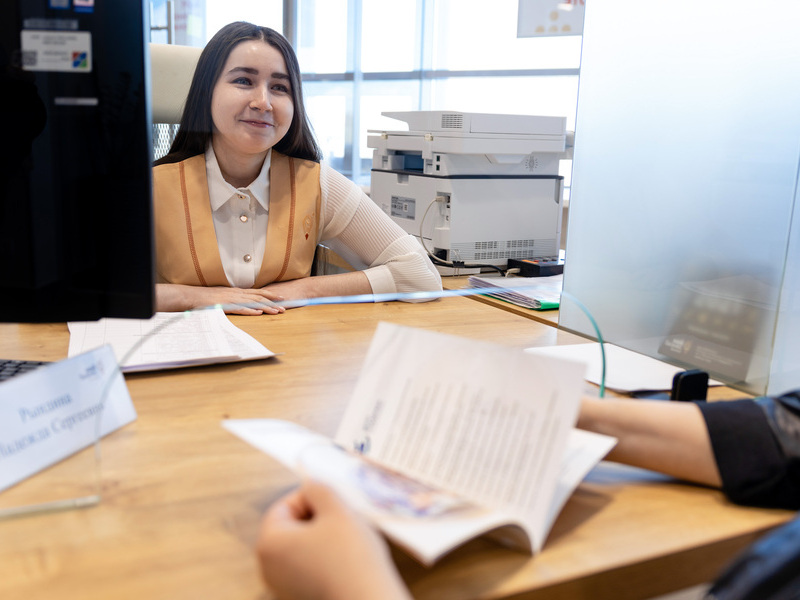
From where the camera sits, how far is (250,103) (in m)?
1.72

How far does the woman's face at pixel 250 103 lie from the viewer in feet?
5.61

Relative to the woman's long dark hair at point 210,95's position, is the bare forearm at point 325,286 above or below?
below

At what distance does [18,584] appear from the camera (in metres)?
0.47

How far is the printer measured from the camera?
2.03 metres

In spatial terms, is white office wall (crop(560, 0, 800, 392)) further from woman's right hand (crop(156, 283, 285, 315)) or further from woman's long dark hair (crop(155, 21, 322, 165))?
woman's long dark hair (crop(155, 21, 322, 165))

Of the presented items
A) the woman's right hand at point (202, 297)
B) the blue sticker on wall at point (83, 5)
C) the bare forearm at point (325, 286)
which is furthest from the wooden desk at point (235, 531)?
the bare forearm at point (325, 286)

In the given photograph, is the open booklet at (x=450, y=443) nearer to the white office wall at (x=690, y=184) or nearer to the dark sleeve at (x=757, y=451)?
the dark sleeve at (x=757, y=451)

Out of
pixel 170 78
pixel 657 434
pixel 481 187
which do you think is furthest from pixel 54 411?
pixel 481 187

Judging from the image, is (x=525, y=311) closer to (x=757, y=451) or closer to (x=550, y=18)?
(x=757, y=451)

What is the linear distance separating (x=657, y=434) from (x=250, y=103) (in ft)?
4.43

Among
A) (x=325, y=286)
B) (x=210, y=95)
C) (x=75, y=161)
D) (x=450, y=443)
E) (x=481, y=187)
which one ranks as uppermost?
(x=210, y=95)

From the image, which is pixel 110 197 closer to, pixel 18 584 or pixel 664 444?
pixel 18 584

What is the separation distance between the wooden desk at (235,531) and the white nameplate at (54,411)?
33 millimetres

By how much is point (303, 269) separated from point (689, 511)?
A: 1.29 metres
